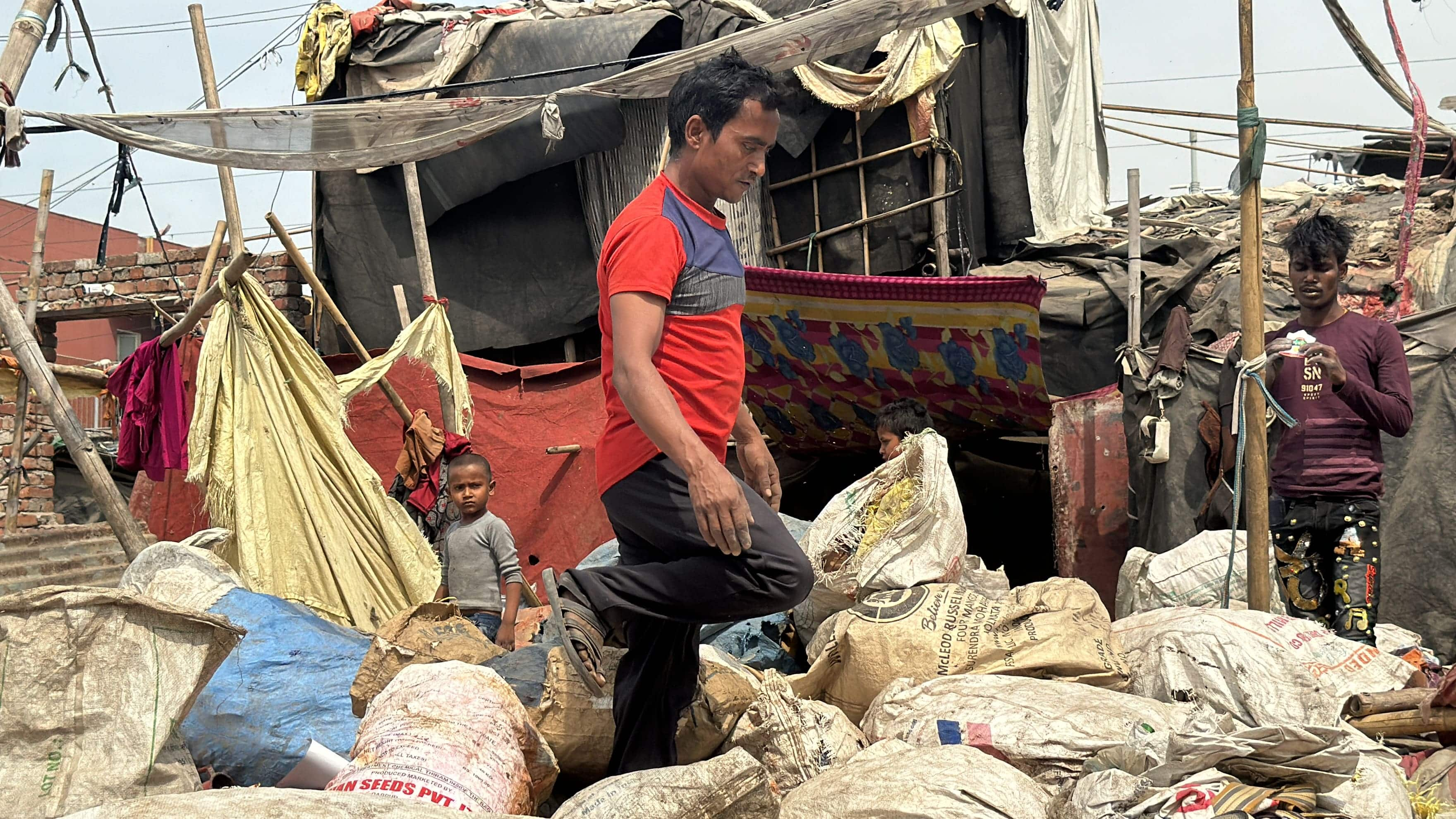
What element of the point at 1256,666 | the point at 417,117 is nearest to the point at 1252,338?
the point at 1256,666

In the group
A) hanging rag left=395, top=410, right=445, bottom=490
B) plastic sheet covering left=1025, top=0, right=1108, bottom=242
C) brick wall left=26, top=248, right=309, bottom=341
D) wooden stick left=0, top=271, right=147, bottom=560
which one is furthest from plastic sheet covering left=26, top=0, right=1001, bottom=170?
plastic sheet covering left=1025, top=0, right=1108, bottom=242

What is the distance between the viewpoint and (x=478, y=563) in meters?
4.49

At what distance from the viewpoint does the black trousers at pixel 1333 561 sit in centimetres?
338

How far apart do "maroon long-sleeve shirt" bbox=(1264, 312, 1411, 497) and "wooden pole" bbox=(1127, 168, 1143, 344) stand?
171 centimetres

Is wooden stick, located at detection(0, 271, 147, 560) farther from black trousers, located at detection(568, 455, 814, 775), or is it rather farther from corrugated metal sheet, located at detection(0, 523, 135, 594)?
corrugated metal sheet, located at detection(0, 523, 135, 594)

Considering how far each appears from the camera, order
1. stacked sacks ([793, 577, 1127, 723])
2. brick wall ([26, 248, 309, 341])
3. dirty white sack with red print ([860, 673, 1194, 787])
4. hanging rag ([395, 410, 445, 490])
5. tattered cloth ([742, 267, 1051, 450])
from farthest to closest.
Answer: brick wall ([26, 248, 309, 341]), hanging rag ([395, 410, 445, 490]), tattered cloth ([742, 267, 1051, 450]), stacked sacks ([793, 577, 1127, 723]), dirty white sack with red print ([860, 673, 1194, 787])

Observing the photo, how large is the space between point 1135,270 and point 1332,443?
2231mm

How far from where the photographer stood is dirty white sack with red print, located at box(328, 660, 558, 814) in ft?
7.26

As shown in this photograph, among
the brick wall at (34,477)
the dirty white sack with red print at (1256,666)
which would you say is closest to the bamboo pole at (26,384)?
the brick wall at (34,477)

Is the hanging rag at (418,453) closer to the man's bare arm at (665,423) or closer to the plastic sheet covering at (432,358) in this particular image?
the plastic sheet covering at (432,358)

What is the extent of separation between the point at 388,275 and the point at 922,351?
3688 millimetres

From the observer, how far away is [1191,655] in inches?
120

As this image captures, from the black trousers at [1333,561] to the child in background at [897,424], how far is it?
4.73 feet

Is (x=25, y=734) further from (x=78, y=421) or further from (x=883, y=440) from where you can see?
(x=883, y=440)
